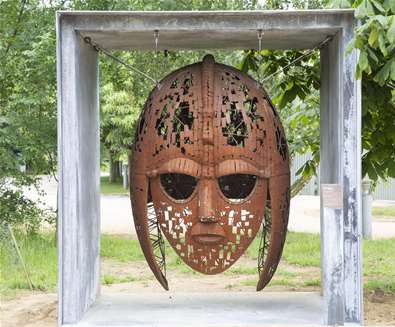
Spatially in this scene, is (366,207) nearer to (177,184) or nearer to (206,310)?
(206,310)

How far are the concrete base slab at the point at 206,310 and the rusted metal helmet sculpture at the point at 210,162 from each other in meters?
0.43

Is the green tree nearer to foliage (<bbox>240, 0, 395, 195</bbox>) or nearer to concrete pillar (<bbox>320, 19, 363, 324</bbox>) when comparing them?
foliage (<bbox>240, 0, 395, 195</bbox>)

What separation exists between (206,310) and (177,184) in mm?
1120

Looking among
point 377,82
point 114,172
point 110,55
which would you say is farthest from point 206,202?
point 114,172

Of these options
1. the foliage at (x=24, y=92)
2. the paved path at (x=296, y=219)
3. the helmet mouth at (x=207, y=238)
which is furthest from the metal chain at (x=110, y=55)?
the paved path at (x=296, y=219)

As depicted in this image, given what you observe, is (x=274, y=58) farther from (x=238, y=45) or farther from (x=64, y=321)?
(x=64, y=321)

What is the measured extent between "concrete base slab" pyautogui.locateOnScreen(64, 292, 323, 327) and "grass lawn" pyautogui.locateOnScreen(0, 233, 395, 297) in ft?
5.46

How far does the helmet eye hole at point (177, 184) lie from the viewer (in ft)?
20.7

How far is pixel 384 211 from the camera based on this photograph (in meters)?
18.9

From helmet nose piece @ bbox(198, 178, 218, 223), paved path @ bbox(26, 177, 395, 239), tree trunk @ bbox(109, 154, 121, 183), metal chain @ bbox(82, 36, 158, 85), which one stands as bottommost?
paved path @ bbox(26, 177, 395, 239)

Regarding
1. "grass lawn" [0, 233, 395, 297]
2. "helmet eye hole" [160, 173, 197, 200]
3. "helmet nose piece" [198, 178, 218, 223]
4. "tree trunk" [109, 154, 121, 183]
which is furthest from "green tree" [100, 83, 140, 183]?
"helmet nose piece" [198, 178, 218, 223]

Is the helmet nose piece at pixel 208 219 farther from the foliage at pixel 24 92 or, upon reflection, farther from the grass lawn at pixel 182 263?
the foliage at pixel 24 92

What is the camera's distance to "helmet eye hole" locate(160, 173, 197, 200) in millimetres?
6301

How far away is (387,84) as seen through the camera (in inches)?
274
